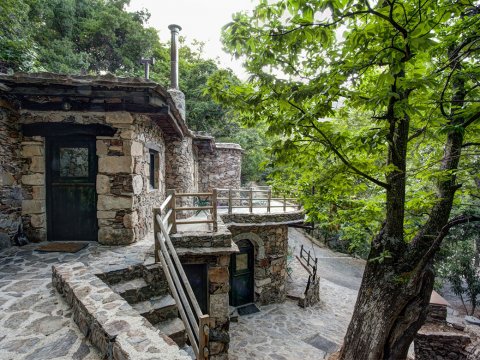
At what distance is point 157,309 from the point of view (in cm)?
355

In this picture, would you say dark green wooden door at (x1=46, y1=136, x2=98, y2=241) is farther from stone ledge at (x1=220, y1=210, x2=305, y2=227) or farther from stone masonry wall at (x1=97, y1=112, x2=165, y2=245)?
stone ledge at (x1=220, y1=210, x2=305, y2=227)

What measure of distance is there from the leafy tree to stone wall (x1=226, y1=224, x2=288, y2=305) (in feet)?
15.6

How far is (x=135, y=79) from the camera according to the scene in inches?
181

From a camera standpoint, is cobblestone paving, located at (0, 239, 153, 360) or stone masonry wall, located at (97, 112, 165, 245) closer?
cobblestone paving, located at (0, 239, 153, 360)

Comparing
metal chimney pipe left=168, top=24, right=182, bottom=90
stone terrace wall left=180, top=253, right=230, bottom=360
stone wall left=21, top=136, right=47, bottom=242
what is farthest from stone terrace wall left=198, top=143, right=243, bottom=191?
stone terrace wall left=180, top=253, right=230, bottom=360

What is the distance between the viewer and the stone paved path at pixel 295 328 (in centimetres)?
669

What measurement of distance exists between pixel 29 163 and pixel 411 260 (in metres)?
7.26

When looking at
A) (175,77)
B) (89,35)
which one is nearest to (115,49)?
(89,35)

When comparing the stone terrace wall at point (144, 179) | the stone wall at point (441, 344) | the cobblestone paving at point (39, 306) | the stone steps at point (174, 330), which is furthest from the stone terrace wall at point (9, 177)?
the stone wall at point (441, 344)

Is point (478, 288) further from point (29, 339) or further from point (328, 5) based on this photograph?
point (29, 339)

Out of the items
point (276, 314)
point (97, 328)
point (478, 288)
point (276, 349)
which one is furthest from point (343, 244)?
point (97, 328)

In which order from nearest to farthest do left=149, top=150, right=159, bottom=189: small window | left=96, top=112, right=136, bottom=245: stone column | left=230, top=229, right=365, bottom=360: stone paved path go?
left=96, top=112, right=136, bottom=245: stone column, left=230, top=229, right=365, bottom=360: stone paved path, left=149, top=150, right=159, bottom=189: small window

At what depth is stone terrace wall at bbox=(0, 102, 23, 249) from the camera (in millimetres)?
4777

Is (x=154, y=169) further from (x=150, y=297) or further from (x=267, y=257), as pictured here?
(x=267, y=257)
